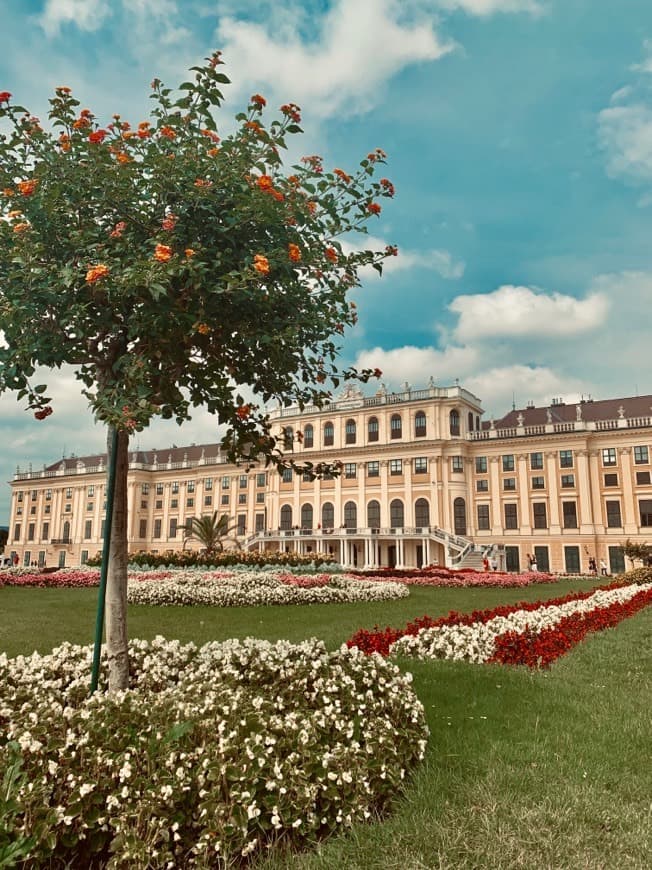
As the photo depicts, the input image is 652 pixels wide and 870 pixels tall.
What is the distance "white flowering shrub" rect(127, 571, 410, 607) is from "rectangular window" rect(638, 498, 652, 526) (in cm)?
3134

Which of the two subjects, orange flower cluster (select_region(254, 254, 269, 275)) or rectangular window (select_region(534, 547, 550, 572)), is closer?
orange flower cluster (select_region(254, 254, 269, 275))

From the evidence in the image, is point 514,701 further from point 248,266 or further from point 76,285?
point 76,285

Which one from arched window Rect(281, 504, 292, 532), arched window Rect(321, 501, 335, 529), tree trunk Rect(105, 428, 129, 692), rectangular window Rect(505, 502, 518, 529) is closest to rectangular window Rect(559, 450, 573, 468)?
rectangular window Rect(505, 502, 518, 529)

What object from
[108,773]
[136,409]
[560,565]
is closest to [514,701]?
[108,773]

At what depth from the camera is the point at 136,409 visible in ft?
12.7

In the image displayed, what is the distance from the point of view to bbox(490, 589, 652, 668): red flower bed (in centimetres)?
796

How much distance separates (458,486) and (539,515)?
665 cm

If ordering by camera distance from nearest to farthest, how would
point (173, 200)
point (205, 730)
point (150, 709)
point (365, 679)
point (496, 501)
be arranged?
point (205, 730) → point (150, 709) → point (173, 200) → point (365, 679) → point (496, 501)

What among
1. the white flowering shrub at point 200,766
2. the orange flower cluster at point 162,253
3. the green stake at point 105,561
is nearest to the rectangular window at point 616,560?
the white flowering shrub at point 200,766

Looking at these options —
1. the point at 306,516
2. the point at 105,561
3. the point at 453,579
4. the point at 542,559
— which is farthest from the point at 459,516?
the point at 105,561

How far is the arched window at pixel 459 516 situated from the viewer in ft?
162

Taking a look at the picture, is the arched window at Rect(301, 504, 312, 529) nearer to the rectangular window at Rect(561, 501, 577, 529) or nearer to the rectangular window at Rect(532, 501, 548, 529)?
the rectangular window at Rect(532, 501, 548, 529)

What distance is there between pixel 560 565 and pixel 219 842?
46979mm

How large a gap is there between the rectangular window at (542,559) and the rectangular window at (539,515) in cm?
177
